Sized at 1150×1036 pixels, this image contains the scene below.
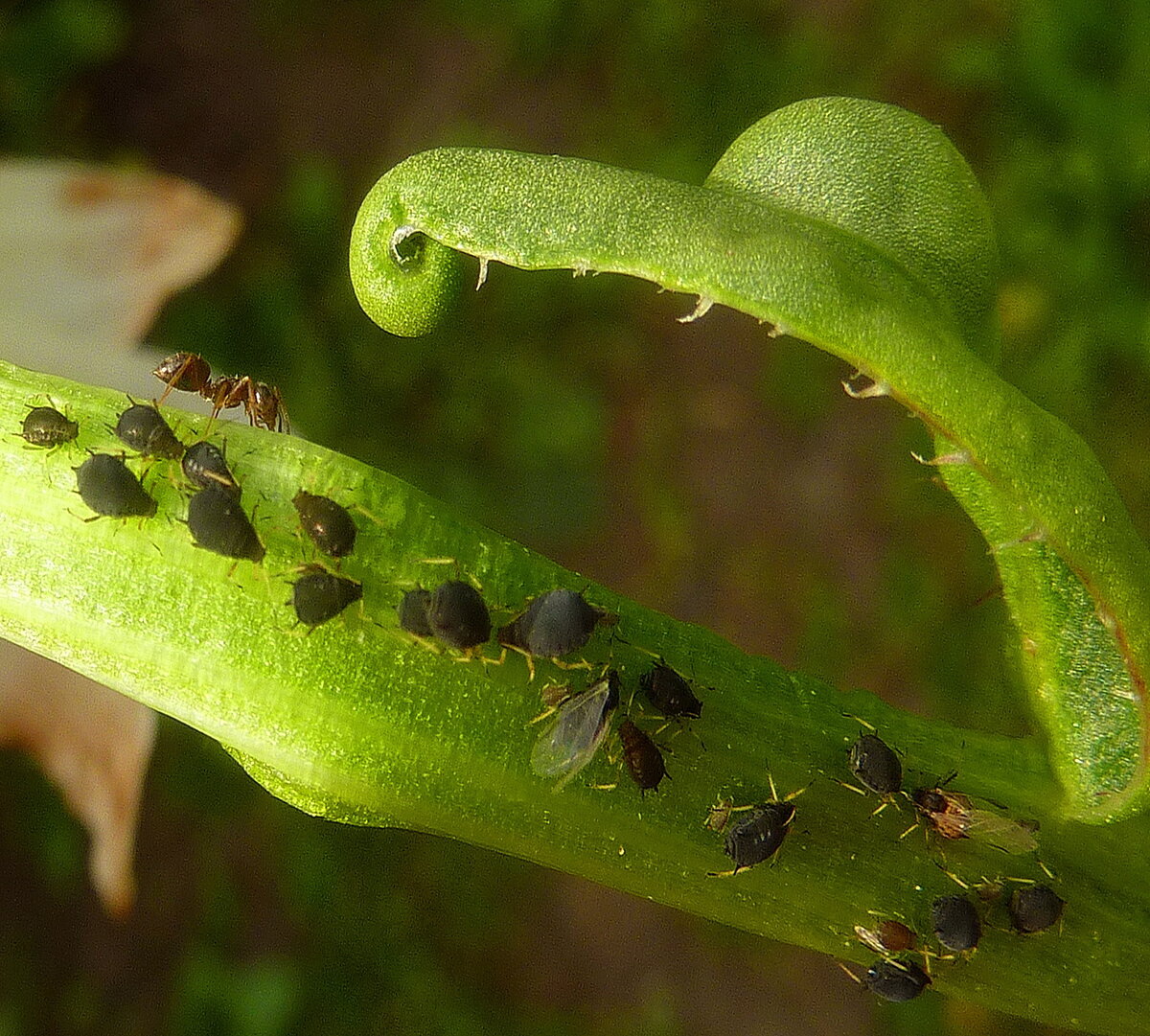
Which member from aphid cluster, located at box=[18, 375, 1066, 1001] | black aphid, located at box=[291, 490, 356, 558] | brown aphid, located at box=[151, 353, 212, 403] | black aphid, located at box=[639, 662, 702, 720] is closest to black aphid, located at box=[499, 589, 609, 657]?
aphid cluster, located at box=[18, 375, 1066, 1001]

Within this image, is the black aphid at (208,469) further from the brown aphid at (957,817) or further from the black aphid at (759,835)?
the brown aphid at (957,817)

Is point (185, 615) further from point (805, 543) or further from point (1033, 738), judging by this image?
point (805, 543)

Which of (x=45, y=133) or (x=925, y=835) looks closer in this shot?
(x=925, y=835)

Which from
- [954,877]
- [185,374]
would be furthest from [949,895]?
[185,374]

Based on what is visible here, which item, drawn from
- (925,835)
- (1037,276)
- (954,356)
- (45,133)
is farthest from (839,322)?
(45,133)

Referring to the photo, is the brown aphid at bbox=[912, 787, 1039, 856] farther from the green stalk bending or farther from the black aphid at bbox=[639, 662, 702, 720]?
the black aphid at bbox=[639, 662, 702, 720]

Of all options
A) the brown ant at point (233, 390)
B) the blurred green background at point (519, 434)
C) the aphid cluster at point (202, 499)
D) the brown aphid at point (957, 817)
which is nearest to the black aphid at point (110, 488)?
the aphid cluster at point (202, 499)

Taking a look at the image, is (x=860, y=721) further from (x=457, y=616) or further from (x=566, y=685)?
(x=457, y=616)
